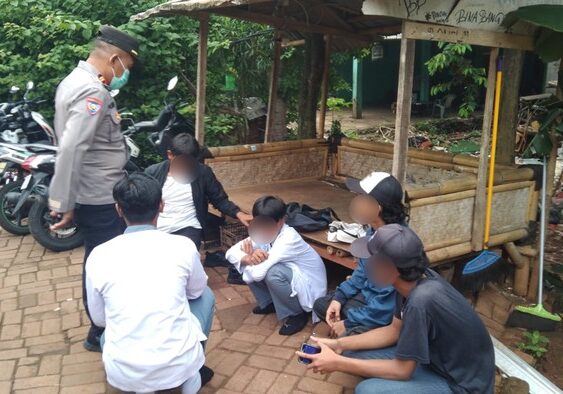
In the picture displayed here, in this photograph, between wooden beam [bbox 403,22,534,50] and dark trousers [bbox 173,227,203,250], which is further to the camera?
dark trousers [bbox 173,227,203,250]

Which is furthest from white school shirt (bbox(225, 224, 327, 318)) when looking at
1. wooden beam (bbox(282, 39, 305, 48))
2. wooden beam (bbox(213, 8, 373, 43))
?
wooden beam (bbox(282, 39, 305, 48))

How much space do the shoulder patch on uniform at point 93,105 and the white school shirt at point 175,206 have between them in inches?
44.1

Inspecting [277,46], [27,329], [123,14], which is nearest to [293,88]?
[277,46]

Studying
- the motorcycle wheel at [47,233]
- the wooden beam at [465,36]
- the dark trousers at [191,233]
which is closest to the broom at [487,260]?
the wooden beam at [465,36]

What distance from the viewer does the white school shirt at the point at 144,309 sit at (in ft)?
7.51

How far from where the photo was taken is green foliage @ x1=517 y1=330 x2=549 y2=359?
3.60 metres

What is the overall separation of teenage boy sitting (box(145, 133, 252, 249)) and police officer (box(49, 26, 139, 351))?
676 millimetres

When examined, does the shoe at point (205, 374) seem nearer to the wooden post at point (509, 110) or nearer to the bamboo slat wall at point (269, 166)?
the bamboo slat wall at point (269, 166)

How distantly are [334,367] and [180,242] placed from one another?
89cm

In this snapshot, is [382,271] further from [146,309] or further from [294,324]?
[294,324]

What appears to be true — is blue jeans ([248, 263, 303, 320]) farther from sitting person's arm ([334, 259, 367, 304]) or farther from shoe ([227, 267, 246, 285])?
shoe ([227, 267, 246, 285])

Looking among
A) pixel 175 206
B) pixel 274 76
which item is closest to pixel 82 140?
pixel 175 206

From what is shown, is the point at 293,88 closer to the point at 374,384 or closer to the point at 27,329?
the point at 27,329

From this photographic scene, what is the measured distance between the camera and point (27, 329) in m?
3.71
